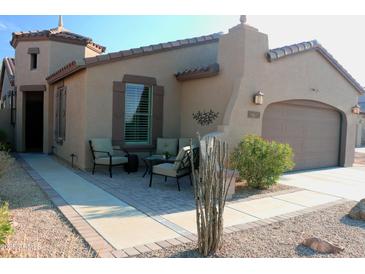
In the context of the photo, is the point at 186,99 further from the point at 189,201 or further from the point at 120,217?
the point at 120,217

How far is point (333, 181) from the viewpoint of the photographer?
9352 mm

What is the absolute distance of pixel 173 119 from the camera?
1121 centimetres

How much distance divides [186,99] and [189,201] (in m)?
5.35

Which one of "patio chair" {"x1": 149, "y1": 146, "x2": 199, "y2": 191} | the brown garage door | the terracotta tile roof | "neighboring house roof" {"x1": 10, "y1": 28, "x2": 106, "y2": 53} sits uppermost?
"neighboring house roof" {"x1": 10, "y1": 28, "x2": 106, "y2": 53}

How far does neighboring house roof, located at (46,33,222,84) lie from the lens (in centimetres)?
925

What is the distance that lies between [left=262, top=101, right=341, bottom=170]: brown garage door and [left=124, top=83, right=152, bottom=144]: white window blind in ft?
12.8

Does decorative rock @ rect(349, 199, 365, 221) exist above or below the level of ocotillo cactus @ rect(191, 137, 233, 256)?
below

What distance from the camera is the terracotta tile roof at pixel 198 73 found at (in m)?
9.71

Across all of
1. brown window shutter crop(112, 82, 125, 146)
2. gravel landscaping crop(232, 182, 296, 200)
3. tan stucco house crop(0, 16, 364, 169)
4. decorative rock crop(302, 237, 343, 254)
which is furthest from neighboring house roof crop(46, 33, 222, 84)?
decorative rock crop(302, 237, 343, 254)

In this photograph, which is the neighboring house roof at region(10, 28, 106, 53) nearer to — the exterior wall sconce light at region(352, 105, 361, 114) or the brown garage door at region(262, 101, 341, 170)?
the brown garage door at region(262, 101, 341, 170)

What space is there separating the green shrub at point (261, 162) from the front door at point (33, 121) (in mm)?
11573

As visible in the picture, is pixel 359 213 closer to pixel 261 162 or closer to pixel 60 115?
pixel 261 162

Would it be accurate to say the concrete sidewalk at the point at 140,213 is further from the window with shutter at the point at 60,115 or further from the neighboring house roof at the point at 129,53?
the window with shutter at the point at 60,115

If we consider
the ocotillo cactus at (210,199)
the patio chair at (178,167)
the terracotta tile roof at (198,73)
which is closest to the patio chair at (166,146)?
the terracotta tile roof at (198,73)
